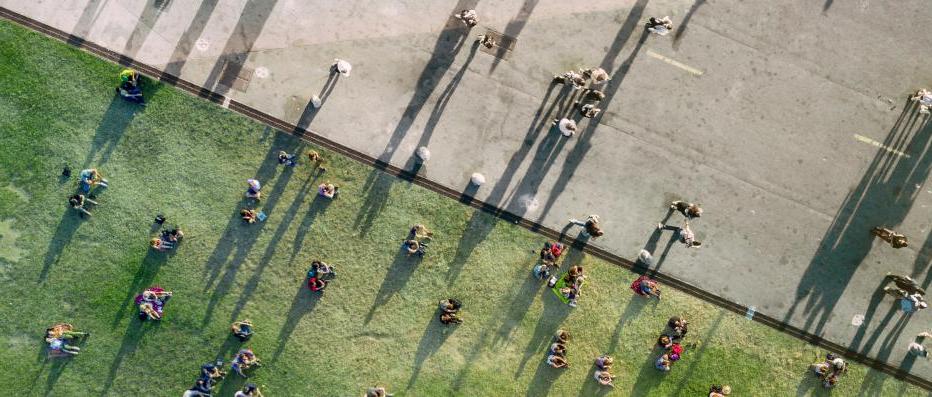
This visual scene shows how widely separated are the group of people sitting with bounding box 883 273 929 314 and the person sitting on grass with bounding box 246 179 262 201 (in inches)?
772

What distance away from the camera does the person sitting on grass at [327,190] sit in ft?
56.4

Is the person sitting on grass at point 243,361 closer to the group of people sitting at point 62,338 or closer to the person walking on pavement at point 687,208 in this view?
the group of people sitting at point 62,338

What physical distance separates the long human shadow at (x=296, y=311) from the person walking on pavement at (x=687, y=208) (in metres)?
11.3

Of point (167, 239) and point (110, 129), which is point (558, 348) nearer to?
point (167, 239)

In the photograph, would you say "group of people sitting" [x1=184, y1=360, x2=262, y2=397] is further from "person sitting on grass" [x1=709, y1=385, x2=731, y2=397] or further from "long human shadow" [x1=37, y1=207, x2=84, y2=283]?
"person sitting on grass" [x1=709, y1=385, x2=731, y2=397]

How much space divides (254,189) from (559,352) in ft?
34.7

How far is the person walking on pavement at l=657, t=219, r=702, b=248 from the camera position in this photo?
55.7 feet

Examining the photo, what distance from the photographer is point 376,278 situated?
57.9 feet

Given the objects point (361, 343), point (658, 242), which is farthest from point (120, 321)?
point (658, 242)

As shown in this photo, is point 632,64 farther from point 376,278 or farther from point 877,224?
point 376,278

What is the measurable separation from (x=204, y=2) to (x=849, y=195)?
20.8 metres

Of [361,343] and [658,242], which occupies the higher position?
[658,242]

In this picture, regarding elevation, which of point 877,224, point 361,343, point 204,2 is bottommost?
point 361,343

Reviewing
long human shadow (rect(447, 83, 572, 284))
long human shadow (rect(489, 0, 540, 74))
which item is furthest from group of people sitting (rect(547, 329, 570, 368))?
long human shadow (rect(489, 0, 540, 74))
